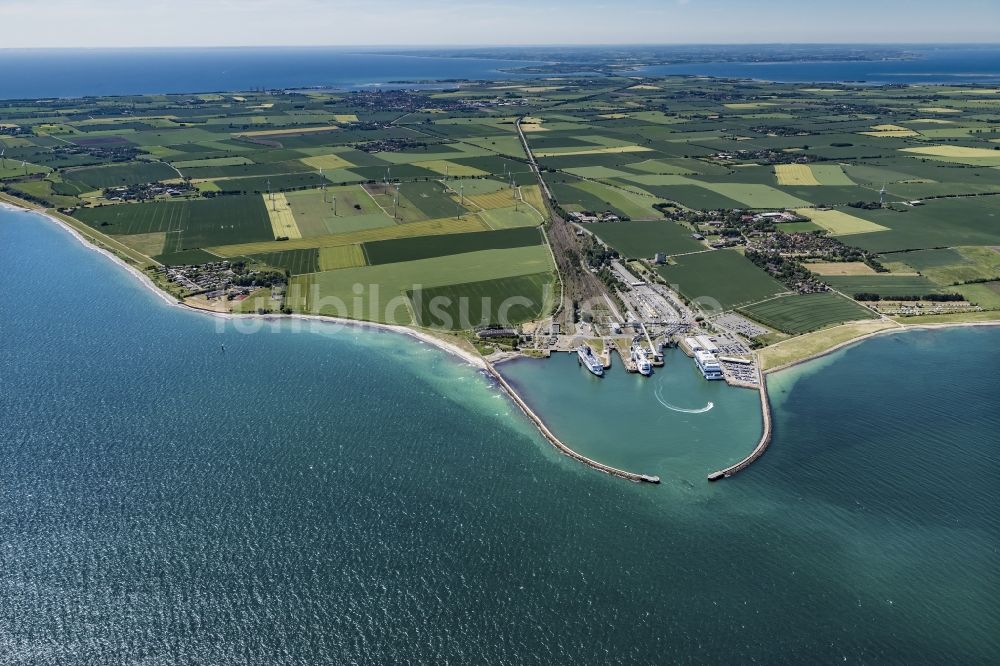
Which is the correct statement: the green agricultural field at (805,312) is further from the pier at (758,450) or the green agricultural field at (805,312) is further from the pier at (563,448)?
the pier at (563,448)

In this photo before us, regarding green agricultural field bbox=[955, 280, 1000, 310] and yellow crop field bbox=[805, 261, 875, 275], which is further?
yellow crop field bbox=[805, 261, 875, 275]

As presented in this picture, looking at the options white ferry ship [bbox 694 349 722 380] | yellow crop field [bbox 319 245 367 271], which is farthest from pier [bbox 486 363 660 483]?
yellow crop field [bbox 319 245 367 271]

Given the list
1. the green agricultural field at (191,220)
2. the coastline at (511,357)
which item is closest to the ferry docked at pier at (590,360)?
the coastline at (511,357)

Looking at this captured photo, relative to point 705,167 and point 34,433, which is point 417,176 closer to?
point 705,167

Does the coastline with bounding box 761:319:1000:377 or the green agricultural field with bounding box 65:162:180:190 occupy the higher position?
the green agricultural field with bounding box 65:162:180:190

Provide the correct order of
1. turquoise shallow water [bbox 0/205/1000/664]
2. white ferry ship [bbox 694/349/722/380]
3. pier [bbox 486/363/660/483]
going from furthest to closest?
1. white ferry ship [bbox 694/349/722/380]
2. pier [bbox 486/363/660/483]
3. turquoise shallow water [bbox 0/205/1000/664]

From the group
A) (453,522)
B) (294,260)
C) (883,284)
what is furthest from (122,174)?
(883,284)

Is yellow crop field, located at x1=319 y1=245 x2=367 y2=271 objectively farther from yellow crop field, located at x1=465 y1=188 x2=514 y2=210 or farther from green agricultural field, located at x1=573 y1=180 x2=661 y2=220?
green agricultural field, located at x1=573 y1=180 x2=661 y2=220

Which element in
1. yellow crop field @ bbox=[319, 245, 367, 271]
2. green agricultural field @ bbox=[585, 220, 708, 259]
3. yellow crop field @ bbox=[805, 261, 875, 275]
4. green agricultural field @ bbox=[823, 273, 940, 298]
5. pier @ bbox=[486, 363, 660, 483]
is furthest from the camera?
green agricultural field @ bbox=[585, 220, 708, 259]
